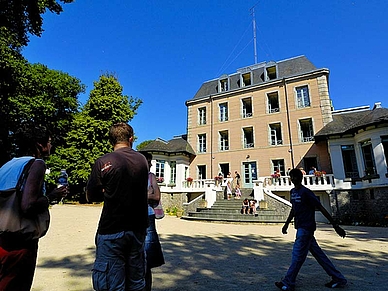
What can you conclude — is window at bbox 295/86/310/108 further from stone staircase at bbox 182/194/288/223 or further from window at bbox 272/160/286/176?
stone staircase at bbox 182/194/288/223

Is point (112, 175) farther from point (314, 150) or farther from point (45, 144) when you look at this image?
point (314, 150)

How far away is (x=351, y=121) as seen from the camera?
15766 mm

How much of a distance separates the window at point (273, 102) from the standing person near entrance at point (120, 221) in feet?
63.9

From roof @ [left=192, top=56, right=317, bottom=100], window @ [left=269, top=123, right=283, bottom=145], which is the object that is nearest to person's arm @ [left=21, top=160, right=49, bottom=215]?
window @ [left=269, top=123, right=283, bottom=145]

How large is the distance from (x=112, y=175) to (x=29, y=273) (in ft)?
3.47

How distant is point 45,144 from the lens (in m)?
2.18

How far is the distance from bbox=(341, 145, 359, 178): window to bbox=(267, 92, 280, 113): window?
21.0 feet

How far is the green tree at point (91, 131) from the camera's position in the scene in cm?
2073

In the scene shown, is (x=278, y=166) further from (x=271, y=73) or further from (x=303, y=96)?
(x=271, y=73)

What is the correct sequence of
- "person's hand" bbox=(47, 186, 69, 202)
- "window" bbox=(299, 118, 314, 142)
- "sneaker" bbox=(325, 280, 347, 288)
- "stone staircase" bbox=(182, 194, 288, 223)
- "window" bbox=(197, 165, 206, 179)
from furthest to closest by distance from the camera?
"window" bbox=(197, 165, 206, 179) < "window" bbox=(299, 118, 314, 142) < "stone staircase" bbox=(182, 194, 288, 223) < "sneaker" bbox=(325, 280, 347, 288) < "person's hand" bbox=(47, 186, 69, 202)

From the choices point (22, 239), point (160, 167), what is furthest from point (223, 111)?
point (22, 239)

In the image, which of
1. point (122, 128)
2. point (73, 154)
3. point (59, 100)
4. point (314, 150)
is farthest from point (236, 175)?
point (59, 100)

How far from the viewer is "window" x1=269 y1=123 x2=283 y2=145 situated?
62.6 ft

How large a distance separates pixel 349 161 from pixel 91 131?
21.3 meters
